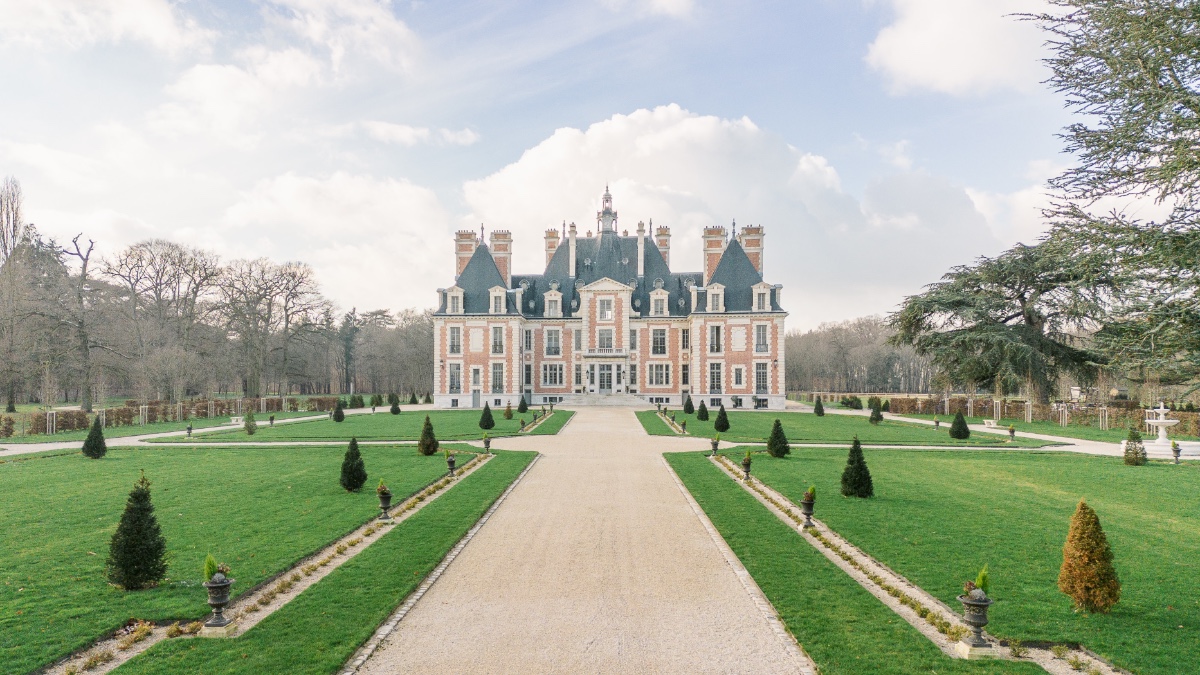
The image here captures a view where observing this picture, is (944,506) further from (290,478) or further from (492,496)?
(290,478)

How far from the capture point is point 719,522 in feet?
37.3

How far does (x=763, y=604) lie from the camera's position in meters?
7.39

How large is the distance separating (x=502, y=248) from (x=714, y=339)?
62.1 ft

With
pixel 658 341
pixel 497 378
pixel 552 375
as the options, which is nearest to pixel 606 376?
pixel 552 375

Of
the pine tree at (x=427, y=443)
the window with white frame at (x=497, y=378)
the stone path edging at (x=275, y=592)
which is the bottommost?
the stone path edging at (x=275, y=592)

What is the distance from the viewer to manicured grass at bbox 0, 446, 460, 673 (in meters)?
6.89

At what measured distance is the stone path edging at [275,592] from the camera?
19.4 feet

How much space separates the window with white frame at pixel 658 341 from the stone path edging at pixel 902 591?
35.9m

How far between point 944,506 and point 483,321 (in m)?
39.6

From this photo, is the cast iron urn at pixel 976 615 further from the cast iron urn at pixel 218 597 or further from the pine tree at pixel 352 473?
the pine tree at pixel 352 473

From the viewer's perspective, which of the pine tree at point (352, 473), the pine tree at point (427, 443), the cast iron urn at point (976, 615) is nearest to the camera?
the cast iron urn at point (976, 615)

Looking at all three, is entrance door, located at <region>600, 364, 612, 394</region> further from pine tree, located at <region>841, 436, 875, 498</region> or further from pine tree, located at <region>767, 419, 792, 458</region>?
pine tree, located at <region>841, 436, 875, 498</region>

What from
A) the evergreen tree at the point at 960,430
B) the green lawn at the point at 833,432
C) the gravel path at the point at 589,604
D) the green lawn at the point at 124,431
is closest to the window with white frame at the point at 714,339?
the green lawn at the point at 833,432

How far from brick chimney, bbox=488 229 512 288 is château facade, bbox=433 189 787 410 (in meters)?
0.08
